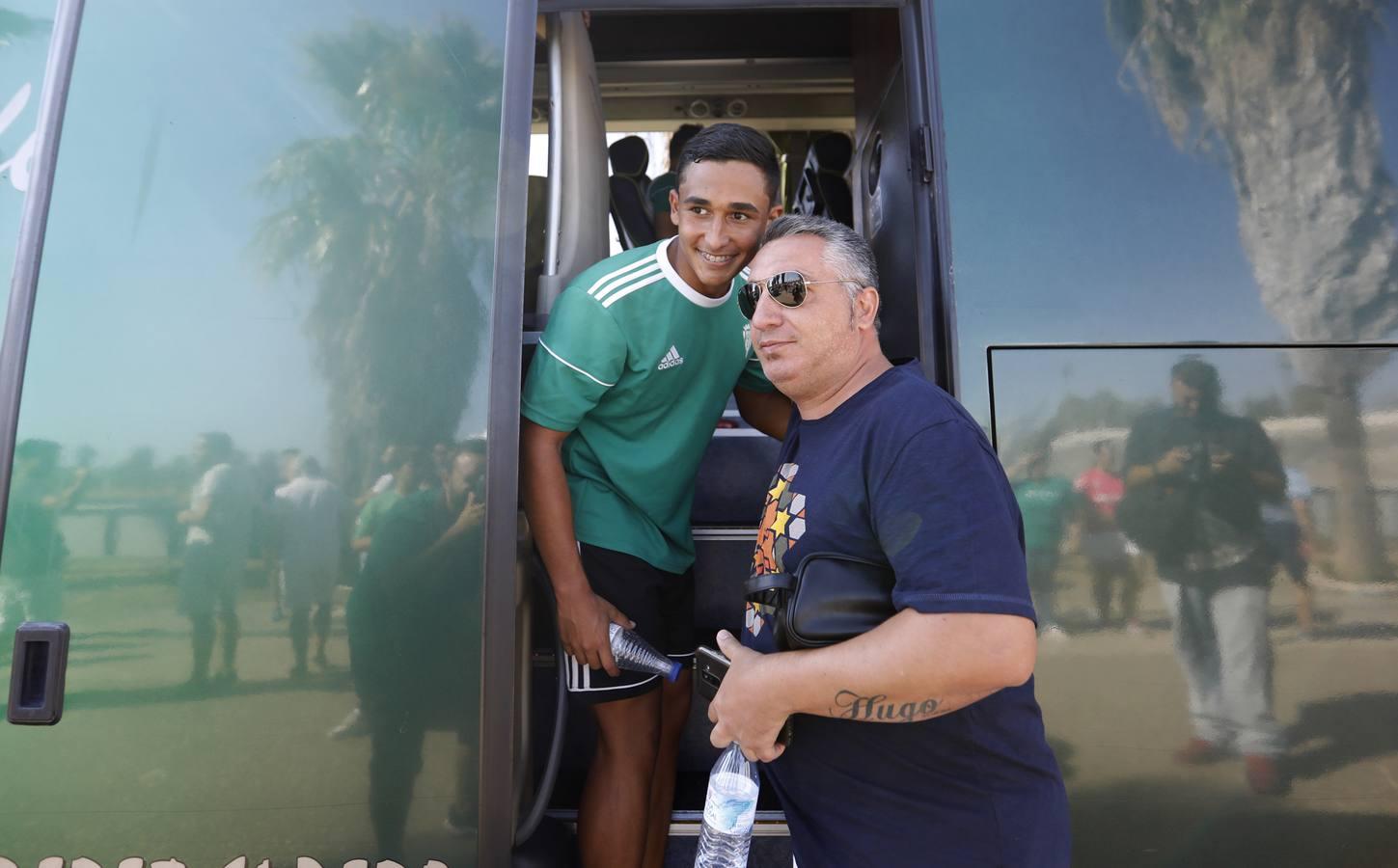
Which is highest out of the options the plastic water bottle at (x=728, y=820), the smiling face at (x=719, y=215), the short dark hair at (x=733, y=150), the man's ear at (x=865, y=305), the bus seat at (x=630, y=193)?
the bus seat at (x=630, y=193)

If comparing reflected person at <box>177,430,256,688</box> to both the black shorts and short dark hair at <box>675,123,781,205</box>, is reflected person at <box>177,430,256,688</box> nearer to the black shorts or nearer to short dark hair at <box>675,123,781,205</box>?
the black shorts

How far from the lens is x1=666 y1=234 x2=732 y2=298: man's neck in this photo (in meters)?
1.70

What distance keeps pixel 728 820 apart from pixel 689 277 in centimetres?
104

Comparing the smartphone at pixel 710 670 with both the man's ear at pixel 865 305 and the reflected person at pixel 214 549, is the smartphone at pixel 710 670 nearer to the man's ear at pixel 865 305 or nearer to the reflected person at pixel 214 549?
the man's ear at pixel 865 305

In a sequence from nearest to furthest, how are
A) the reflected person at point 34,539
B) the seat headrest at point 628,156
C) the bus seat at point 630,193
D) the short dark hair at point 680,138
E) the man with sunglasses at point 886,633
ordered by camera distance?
the man with sunglasses at point 886,633 < the reflected person at point 34,539 < the bus seat at point 630,193 < the seat headrest at point 628,156 < the short dark hair at point 680,138

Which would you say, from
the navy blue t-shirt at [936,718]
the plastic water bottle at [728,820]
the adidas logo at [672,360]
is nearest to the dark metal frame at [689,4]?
the adidas logo at [672,360]

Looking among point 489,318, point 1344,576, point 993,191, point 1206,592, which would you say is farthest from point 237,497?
point 1344,576

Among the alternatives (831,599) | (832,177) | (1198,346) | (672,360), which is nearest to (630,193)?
(832,177)

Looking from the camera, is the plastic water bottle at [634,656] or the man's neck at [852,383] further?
the plastic water bottle at [634,656]

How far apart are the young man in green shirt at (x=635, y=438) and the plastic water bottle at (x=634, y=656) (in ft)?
0.07

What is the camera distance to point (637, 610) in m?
1.70

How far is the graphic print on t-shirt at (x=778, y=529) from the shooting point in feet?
3.85

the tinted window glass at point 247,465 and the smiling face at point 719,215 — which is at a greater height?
the smiling face at point 719,215

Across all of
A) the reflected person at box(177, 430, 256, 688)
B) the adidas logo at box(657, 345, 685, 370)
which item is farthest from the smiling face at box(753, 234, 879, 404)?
the reflected person at box(177, 430, 256, 688)
